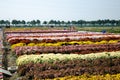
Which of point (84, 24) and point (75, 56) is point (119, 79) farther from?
point (84, 24)

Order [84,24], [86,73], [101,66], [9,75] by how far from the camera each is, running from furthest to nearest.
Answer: [84,24]
[9,75]
[101,66]
[86,73]

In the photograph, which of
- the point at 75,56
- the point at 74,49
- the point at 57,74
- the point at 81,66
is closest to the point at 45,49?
the point at 74,49

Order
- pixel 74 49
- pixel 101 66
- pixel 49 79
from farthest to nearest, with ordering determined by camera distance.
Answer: pixel 74 49, pixel 101 66, pixel 49 79

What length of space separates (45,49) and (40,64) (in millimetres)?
5828

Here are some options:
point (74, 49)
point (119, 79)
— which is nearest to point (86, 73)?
point (119, 79)

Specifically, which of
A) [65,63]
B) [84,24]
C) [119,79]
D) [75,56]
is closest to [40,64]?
[65,63]

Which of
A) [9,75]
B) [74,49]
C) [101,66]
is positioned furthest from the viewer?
[74,49]

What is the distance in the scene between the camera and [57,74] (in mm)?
10211

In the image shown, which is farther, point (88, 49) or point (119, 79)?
point (88, 49)

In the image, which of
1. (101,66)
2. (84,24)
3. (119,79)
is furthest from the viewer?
(84,24)

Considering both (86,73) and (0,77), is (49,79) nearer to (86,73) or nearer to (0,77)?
(86,73)

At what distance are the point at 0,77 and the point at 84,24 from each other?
455 feet

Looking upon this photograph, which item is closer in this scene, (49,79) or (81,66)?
(49,79)

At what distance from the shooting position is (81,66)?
11.5m
